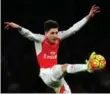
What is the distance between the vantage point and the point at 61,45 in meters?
11.0

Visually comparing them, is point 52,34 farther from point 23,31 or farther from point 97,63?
point 97,63

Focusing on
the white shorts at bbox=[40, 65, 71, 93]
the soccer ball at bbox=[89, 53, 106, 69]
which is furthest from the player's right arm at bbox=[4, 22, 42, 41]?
the soccer ball at bbox=[89, 53, 106, 69]

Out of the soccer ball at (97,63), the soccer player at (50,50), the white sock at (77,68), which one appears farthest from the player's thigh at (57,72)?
the soccer ball at (97,63)

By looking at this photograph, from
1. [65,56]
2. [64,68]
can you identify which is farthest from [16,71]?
[64,68]

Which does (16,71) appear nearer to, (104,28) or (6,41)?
(6,41)

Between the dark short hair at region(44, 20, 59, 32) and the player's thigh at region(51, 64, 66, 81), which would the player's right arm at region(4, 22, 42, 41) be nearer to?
the dark short hair at region(44, 20, 59, 32)

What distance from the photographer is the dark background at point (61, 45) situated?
35.3 ft

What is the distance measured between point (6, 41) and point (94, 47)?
1.62 meters

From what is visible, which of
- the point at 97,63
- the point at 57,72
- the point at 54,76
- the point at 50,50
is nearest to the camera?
the point at 97,63

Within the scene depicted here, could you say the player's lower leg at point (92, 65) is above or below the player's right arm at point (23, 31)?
below

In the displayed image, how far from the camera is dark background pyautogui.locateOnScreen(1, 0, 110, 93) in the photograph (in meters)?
10.8

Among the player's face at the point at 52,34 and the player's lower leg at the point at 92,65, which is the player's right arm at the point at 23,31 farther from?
the player's lower leg at the point at 92,65

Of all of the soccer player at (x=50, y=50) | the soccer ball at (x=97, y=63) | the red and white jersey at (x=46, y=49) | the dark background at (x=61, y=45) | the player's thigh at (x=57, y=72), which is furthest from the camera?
the dark background at (x=61, y=45)

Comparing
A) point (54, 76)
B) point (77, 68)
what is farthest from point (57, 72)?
point (77, 68)
